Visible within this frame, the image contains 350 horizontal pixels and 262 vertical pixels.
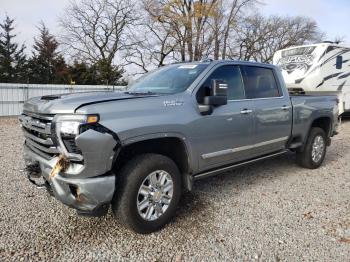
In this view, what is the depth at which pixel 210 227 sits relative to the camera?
3664 mm

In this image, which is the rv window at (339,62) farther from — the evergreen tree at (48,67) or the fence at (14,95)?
the evergreen tree at (48,67)

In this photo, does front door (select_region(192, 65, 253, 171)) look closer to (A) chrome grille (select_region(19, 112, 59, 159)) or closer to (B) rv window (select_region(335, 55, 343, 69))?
(A) chrome grille (select_region(19, 112, 59, 159))

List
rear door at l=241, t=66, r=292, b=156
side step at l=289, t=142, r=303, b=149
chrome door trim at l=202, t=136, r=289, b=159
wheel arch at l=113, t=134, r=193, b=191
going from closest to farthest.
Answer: wheel arch at l=113, t=134, r=193, b=191, chrome door trim at l=202, t=136, r=289, b=159, rear door at l=241, t=66, r=292, b=156, side step at l=289, t=142, r=303, b=149

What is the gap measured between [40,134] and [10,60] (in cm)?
3194

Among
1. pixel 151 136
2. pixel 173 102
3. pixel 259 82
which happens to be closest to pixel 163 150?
pixel 151 136

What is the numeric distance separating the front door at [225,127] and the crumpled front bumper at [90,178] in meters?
1.17

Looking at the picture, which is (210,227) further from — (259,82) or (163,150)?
(259,82)

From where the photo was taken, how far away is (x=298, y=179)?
554 centimetres

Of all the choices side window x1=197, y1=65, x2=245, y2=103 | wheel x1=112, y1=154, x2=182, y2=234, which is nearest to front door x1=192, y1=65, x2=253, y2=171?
side window x1=197, y1=65, x2=245, y2=103

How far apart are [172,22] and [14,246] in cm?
2944

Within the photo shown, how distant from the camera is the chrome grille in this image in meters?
3.10

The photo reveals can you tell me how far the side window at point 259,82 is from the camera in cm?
471

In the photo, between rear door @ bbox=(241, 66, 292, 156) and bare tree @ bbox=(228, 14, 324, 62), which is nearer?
rear door @ bbox=(241, 66, 292, 156)

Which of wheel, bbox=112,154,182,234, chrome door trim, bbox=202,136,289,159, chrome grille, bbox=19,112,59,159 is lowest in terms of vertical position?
wheel, bbox=112,154,182,234
